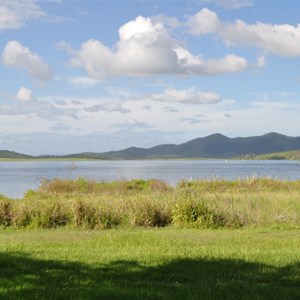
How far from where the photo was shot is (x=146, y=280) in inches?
349

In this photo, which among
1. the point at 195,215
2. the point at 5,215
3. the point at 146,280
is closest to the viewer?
the point at 146,280

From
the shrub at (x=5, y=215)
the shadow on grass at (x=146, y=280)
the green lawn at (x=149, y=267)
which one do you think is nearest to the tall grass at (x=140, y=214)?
the shrub at (x=5, y=215)

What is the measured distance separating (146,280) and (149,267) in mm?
939

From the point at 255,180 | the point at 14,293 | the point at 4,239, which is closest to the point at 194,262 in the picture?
the point at 14,293

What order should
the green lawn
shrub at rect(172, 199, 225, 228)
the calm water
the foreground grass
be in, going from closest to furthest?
the green lawn → the foreground grass → shrub at rect(172, 199, 225, 228) → the calm water

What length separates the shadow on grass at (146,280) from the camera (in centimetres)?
761

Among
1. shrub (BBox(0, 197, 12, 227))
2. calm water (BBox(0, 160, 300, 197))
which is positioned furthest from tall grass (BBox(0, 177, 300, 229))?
calm water (BBox(0, 160, 300, 197))

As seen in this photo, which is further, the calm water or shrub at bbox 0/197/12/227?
the calm water

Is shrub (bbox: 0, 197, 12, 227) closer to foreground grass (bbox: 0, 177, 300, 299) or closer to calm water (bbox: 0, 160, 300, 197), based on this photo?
foreground grass (bbox: 0, 177, 300, 299)

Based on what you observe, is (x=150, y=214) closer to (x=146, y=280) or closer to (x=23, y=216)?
(x=23, y=216)

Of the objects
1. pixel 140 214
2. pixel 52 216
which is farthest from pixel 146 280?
A: pixel 52 216

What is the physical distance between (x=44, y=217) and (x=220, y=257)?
894 cm

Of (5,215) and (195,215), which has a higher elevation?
(5,215)

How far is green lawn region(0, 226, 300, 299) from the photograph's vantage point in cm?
778
